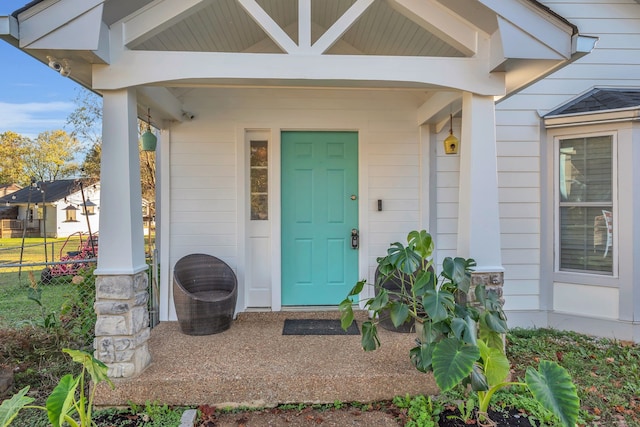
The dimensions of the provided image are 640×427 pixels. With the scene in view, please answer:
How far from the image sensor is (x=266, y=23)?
2.58 meters

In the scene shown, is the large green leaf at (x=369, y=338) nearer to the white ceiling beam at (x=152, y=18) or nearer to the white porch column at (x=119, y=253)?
the white porch column at (x=119, y=253)

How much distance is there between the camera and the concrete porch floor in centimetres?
252

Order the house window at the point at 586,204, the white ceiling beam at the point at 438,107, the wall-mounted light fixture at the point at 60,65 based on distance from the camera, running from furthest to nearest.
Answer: the house window at the point at 586,204, the white ceiling beam at the point at 438,107, the wall-mounted light fixture at the point at 60,65

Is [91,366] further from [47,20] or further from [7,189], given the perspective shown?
[7,189]

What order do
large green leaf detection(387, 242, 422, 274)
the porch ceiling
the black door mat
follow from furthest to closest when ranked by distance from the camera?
1. the black door mat
2. the porch ceiling
3. large green leaf detection(387, 242, 422, 274)

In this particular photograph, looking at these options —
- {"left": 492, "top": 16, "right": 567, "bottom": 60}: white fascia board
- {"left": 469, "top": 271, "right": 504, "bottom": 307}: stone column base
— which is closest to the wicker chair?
{"left": 469, "top": 271, "right": 504, "bottom": 307}: stone column base

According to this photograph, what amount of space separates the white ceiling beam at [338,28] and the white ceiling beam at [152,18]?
3.06 ft

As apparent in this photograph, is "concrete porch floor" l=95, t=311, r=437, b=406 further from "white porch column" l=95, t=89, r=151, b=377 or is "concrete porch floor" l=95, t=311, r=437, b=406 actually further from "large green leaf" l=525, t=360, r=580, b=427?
"large green leaf" l=525, t=360, r=580, b=427

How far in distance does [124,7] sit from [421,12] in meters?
2.14

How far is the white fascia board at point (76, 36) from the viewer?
230 cm

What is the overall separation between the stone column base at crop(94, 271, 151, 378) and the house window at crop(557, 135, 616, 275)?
172 inches

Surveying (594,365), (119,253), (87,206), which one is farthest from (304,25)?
(87,206)

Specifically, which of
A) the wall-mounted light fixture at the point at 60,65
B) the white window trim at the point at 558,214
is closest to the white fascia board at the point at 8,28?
the wall-mounted light fixture at the point at 60,65

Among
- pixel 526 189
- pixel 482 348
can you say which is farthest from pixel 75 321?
pixel 526 189
